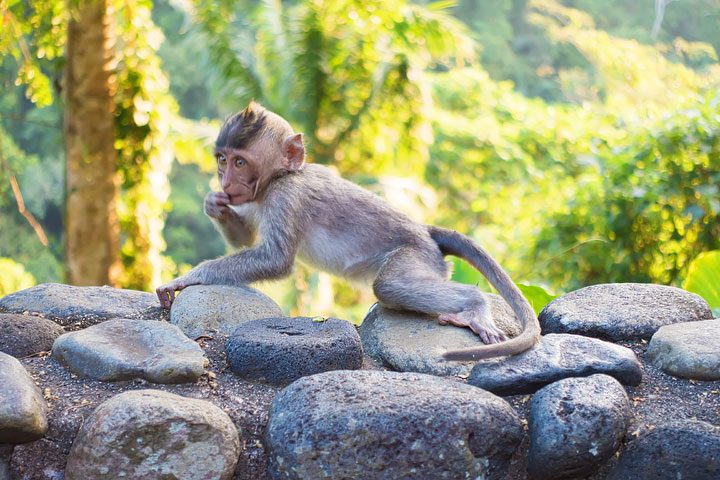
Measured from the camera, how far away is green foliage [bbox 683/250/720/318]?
5.39 m

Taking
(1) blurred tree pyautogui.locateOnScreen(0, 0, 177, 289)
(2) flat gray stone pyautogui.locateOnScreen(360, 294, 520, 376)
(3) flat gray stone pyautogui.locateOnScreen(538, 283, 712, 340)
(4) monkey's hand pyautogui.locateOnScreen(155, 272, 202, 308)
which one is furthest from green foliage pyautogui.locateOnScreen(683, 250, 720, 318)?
(1) blurred tree pyautogui.locateOnScreen(0, 0, 177, 289)

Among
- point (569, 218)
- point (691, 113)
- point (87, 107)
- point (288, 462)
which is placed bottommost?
point (569, 218)

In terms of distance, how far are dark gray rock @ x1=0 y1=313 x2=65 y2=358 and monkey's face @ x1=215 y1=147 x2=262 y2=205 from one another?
124 centimetres

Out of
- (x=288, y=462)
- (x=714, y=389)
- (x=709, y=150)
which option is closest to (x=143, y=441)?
(x=288, y=462)

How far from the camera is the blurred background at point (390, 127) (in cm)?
764

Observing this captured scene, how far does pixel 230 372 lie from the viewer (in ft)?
11.6

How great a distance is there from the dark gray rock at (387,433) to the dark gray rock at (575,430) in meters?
0.10

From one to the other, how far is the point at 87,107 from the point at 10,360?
618cm

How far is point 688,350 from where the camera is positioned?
3574 millimetres

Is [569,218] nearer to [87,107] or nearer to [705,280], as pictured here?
[705,280]

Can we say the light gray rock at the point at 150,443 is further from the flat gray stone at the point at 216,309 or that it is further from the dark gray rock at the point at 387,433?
the flat gray stone at the point at 216,309

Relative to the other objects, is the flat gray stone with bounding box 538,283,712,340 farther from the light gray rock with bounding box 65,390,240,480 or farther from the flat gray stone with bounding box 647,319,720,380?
the light gray rock with bounding box 65,390,240,480

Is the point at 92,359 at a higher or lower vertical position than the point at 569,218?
higher

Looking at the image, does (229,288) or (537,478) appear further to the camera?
(229,288)
